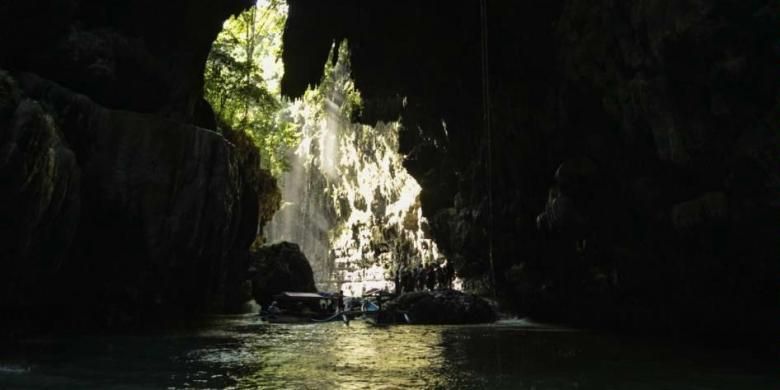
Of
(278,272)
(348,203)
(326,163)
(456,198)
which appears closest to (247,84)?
(278,272)

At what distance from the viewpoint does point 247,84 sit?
3303 centimetres

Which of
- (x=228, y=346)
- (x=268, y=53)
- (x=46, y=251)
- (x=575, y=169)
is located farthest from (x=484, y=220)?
(x=268, y=53)

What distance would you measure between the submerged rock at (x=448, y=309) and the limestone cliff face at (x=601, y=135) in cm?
232

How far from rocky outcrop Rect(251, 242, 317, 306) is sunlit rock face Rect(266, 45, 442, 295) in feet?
43.9

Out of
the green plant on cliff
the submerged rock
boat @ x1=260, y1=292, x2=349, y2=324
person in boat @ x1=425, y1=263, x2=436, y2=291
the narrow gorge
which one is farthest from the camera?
person in boat @ x1=425, y1=263, x2=436, y2=291

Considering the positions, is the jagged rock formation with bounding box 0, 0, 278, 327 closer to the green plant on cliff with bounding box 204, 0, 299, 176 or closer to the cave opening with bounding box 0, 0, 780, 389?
the cave opening with bounding box 0, 0, 780, 389

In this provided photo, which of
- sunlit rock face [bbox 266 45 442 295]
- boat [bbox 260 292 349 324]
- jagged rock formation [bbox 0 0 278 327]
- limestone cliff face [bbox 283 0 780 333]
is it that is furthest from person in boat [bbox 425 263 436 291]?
jagged rock formation [bbox 0 0 278 327]

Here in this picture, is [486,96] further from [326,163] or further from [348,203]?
[326,163]

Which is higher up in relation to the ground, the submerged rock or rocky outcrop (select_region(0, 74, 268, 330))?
rocky outcrop (select_region(0, 74, 268, 330))

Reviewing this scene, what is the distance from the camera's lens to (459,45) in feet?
74.8

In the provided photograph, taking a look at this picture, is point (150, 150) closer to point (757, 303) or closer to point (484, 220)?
point (484, 220)

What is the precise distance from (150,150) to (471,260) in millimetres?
18223

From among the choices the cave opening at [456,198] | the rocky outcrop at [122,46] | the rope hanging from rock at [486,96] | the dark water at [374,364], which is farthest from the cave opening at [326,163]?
the dark water at [374,364]

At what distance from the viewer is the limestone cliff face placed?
11258mm
